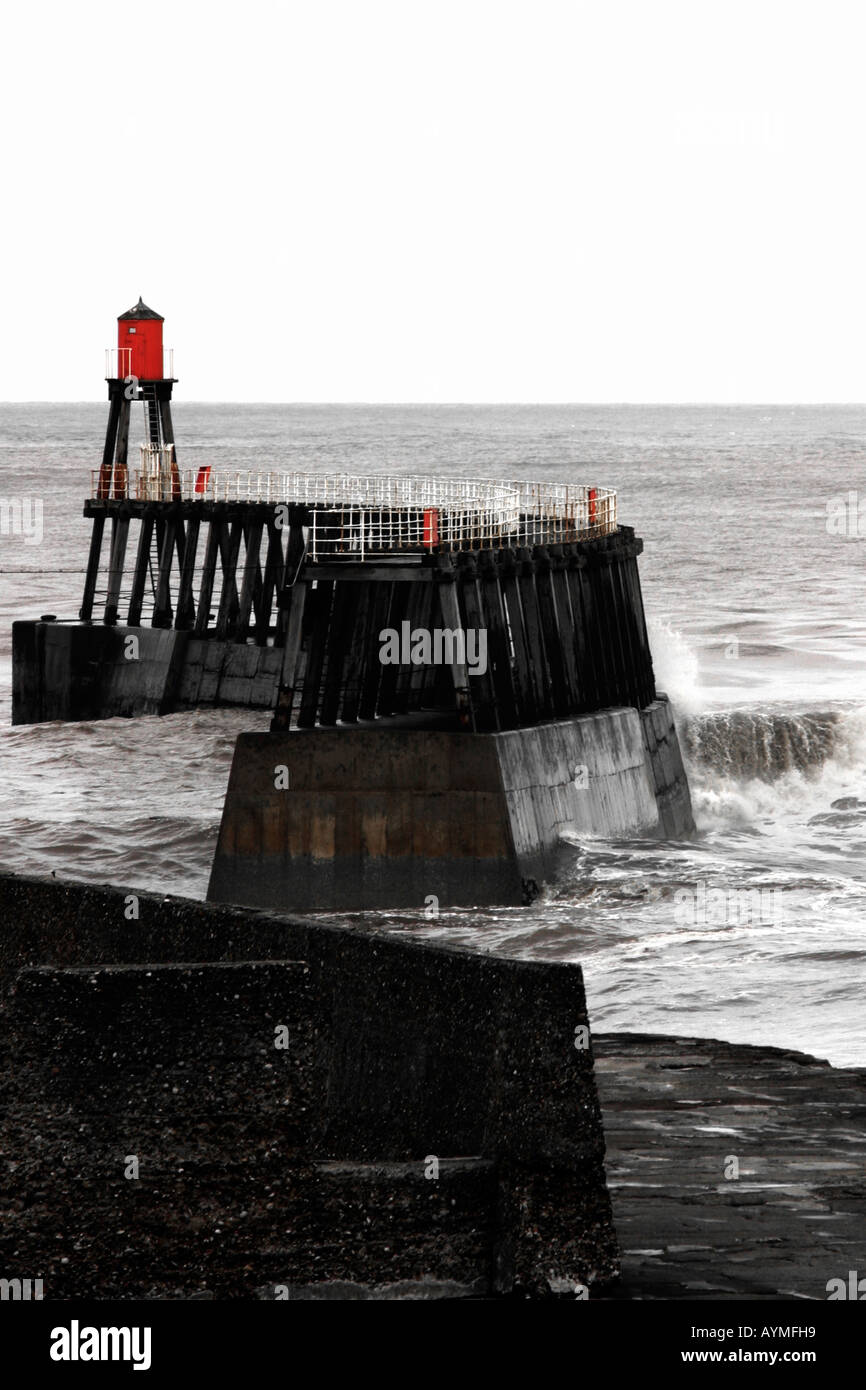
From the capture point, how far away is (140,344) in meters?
37.7

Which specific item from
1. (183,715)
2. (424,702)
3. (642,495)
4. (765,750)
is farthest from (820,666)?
(642,495)

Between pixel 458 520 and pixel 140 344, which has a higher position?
pixel 140 344

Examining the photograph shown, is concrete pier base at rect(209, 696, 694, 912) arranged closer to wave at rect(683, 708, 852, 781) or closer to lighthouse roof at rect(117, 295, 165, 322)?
wave at rect(683, 708, 852, 781)

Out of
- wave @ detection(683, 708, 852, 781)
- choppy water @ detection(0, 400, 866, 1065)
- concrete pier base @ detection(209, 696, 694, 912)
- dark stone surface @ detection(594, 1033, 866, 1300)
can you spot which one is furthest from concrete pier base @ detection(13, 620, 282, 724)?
dark stone surface @ detection(594, 1033, 866, 1300)

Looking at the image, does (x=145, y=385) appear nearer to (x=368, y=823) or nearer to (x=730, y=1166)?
(x=368, y=823)

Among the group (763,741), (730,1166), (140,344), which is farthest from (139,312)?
(730,1166)

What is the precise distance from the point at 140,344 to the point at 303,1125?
31335 mm

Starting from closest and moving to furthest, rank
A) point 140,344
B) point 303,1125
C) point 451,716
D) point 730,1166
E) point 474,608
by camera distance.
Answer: point 303,1125
point 730,1166
point 474,608
point 451,716
point 140,344

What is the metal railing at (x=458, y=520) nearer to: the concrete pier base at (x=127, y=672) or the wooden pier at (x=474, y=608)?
the wooden pier at (x=474, y=608)

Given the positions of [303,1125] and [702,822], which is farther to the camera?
[702,822]

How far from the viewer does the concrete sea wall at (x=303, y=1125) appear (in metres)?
7.66

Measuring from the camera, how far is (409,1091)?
8977mm

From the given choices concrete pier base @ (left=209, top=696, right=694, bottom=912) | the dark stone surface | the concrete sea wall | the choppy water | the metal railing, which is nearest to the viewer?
the concrete sea wall

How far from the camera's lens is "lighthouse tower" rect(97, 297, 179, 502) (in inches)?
1463
